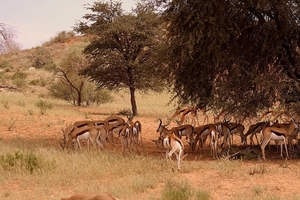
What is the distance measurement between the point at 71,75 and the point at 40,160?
893 inches

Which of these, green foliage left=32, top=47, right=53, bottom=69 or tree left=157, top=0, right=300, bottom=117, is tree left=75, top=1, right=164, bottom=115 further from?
green foliage left=32, top=47, right=53, bottom=69

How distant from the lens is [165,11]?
487 inches

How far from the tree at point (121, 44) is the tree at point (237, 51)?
11228 millimetres

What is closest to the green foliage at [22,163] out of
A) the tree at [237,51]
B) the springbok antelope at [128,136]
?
the springbok antelope at [128,136]

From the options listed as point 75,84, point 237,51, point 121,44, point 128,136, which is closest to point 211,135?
point 128,136

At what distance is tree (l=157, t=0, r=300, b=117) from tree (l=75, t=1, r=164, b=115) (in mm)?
11228

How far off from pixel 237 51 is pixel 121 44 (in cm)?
1290

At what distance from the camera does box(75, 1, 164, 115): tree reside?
936 inches

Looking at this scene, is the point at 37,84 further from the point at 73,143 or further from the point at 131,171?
the point at 131,171

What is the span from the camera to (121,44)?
80.2 feet

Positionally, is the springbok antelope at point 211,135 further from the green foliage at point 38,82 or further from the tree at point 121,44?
the green foliage at point 38,82

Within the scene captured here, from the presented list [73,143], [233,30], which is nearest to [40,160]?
[73,143]

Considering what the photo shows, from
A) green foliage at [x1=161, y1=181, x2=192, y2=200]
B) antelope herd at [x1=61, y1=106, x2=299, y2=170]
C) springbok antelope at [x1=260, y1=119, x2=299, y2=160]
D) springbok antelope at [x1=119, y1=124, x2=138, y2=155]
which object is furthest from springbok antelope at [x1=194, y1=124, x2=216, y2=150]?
green foliage at [x1=161, y1=181, x2=192, y2=200]

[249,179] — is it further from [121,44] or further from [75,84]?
[75,84]
